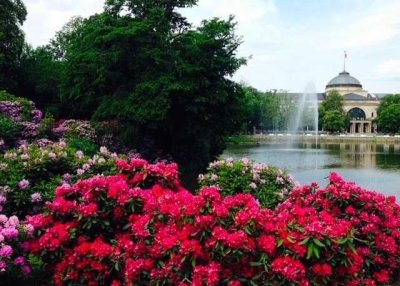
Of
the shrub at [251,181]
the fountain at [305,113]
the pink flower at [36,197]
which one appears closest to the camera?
the pink flower at [36,197]

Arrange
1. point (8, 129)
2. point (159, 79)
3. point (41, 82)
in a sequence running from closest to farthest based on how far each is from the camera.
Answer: point (8, 129), point (159, 79), point (41, 82)

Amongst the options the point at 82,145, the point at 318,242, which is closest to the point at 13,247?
the point at 318,242

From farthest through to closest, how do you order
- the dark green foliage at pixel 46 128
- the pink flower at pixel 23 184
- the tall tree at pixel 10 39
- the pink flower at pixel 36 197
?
the tall tree at pixel 10 39 → the dark green foliage at pixel 46 128 → the pink flower at pixel 23 184 → the pink flower at pixel 36 197

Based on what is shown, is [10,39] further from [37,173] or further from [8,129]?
[37,173]

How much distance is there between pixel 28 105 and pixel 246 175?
29.6 ft

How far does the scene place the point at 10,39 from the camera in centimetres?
2756

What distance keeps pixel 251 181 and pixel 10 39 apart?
2329cm

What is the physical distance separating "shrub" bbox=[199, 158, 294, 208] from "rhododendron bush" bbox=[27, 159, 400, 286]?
214 centimetres

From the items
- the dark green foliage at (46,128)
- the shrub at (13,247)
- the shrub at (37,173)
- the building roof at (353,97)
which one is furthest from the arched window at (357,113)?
the shrub at (13,247)

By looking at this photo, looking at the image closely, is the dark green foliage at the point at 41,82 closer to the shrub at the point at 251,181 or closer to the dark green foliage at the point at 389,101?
the shrub at the point at 251,181

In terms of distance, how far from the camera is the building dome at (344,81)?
118125 mm

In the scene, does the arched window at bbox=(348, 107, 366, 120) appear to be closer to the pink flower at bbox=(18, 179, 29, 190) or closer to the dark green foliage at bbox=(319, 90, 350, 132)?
the dark green foliage at bbox=(319, 90, 350, 132)

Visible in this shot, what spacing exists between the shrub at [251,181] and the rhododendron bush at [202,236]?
7.01 feet

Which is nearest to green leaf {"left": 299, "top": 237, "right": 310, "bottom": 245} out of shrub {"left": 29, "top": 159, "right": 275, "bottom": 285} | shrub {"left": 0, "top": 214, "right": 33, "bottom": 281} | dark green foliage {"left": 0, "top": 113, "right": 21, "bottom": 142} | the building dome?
shrub {"left": 29, "top": 159, "right": 275, "bottom": 285}
